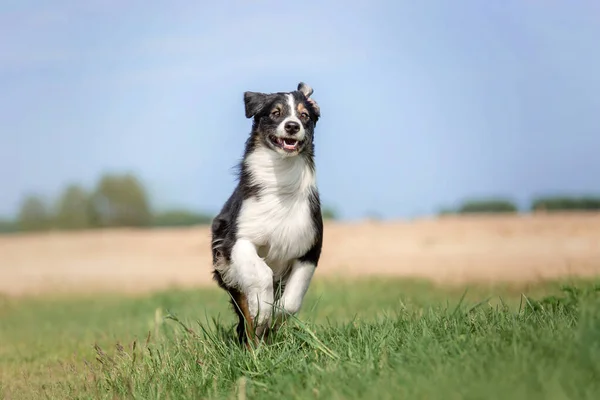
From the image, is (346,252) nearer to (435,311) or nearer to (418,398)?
(435,311)

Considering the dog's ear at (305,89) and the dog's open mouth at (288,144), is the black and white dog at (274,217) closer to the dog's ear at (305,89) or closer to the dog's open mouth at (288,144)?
the dog's open mouth at (288,144)

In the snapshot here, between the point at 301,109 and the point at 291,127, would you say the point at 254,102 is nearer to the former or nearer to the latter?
the point at 301,109

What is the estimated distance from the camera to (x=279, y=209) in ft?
21.9

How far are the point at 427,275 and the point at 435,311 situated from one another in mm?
9192

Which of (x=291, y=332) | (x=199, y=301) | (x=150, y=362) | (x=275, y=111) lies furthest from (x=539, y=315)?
(x=199, y=301)

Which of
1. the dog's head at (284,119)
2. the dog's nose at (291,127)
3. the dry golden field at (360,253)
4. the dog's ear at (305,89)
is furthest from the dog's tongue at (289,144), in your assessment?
the dry golden field at (360,253)

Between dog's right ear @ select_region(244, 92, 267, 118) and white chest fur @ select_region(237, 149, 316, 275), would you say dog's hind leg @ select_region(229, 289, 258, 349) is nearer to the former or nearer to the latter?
white chest fur @ select_region(237, 149, 316, 275)

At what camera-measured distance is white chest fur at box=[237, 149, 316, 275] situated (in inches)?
261

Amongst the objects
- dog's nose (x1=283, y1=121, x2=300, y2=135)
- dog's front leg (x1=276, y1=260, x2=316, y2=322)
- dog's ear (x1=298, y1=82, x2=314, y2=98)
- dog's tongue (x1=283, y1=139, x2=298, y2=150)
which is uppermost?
dog's ear (x1=298, y1=82, x2=314, y2=98)

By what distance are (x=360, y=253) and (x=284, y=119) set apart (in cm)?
1227

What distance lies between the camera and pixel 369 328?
20.5ft

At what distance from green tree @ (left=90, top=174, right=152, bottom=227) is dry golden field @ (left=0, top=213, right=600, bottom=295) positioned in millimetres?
1393

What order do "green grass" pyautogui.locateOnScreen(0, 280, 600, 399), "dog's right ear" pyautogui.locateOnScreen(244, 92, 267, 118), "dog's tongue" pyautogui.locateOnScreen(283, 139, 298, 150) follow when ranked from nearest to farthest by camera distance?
"green grass" pyautogui.locateOnScreen(0, 280, 600, 399), "dog's tongue" pyautogui.locateOnScreen(283, 139, 298, 150), "dog's right ear" pyautogui.locateOnScreen(244, 92, 267, 118)

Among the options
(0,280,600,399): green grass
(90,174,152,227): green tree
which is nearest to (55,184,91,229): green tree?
(90,174,152,227): green tree
